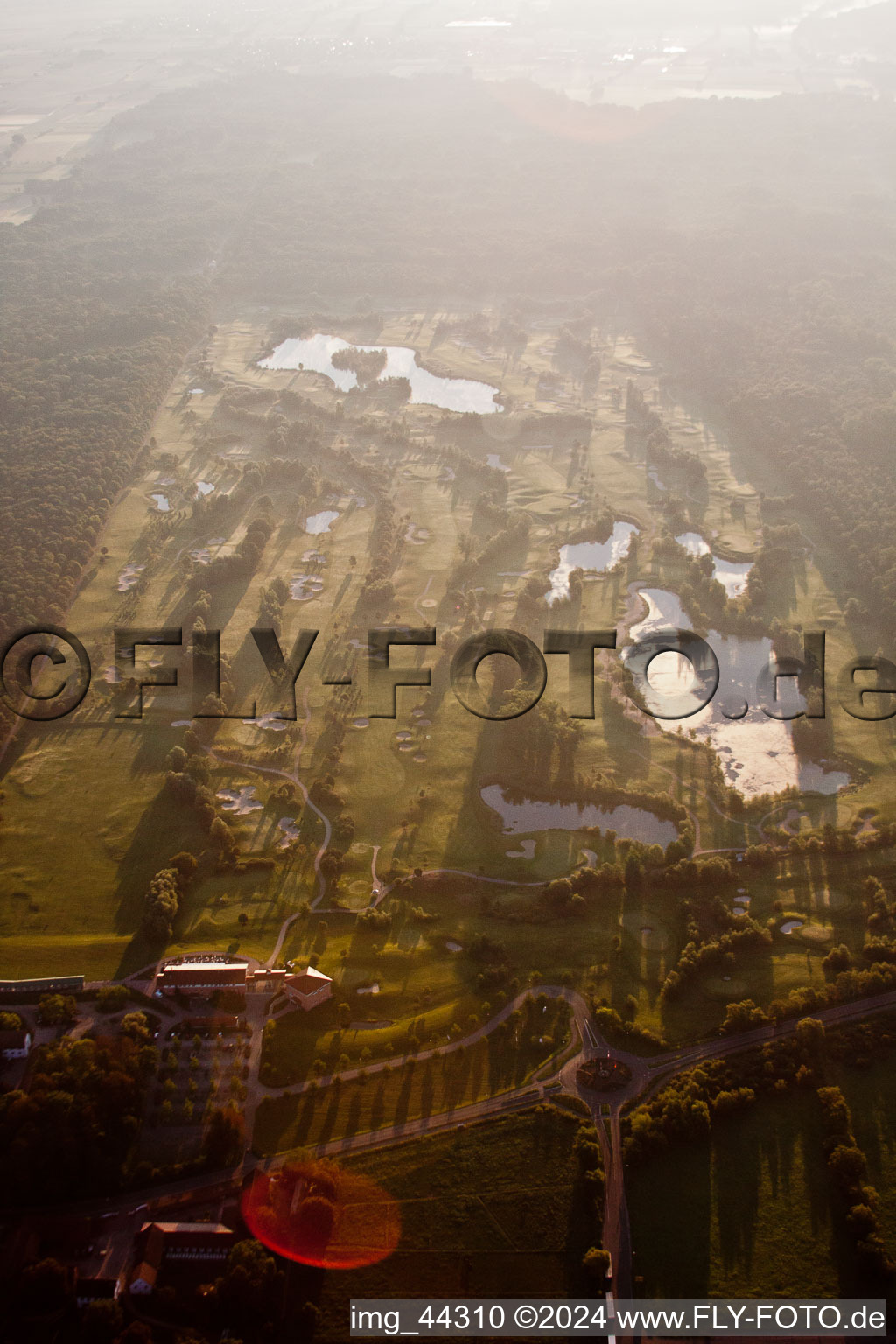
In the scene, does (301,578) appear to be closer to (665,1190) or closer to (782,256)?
(665,1190)

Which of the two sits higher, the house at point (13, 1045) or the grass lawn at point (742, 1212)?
the house at point (13, 1045)

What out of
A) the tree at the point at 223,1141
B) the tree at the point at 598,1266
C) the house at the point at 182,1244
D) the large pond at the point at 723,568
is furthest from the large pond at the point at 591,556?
the house at the point at 182,1244

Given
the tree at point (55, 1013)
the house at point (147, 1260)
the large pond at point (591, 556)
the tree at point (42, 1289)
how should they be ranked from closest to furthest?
the tree at point (42, 1289)
the house at point (147, 1260)
the tree at point (55, 1013)
the large pond at point (591, 556)

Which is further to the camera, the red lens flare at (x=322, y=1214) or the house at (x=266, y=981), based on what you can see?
the house at (x=266, y=981)

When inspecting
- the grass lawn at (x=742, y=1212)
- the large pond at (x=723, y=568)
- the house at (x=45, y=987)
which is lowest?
the grass lawn at (x=742, y=1212)

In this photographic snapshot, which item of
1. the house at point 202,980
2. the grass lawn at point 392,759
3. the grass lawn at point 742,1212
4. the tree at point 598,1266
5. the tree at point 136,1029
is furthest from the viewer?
the grass lawn at point 392,759

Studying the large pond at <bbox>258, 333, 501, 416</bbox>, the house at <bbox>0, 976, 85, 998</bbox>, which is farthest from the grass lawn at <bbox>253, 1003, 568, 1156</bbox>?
the large pond at <bbox>258, 333, 501, 416</bbox>

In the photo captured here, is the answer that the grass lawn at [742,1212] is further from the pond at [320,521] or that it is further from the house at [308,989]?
the pond at [320,521]

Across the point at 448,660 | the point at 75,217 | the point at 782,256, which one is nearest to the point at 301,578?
the point at 448,660
